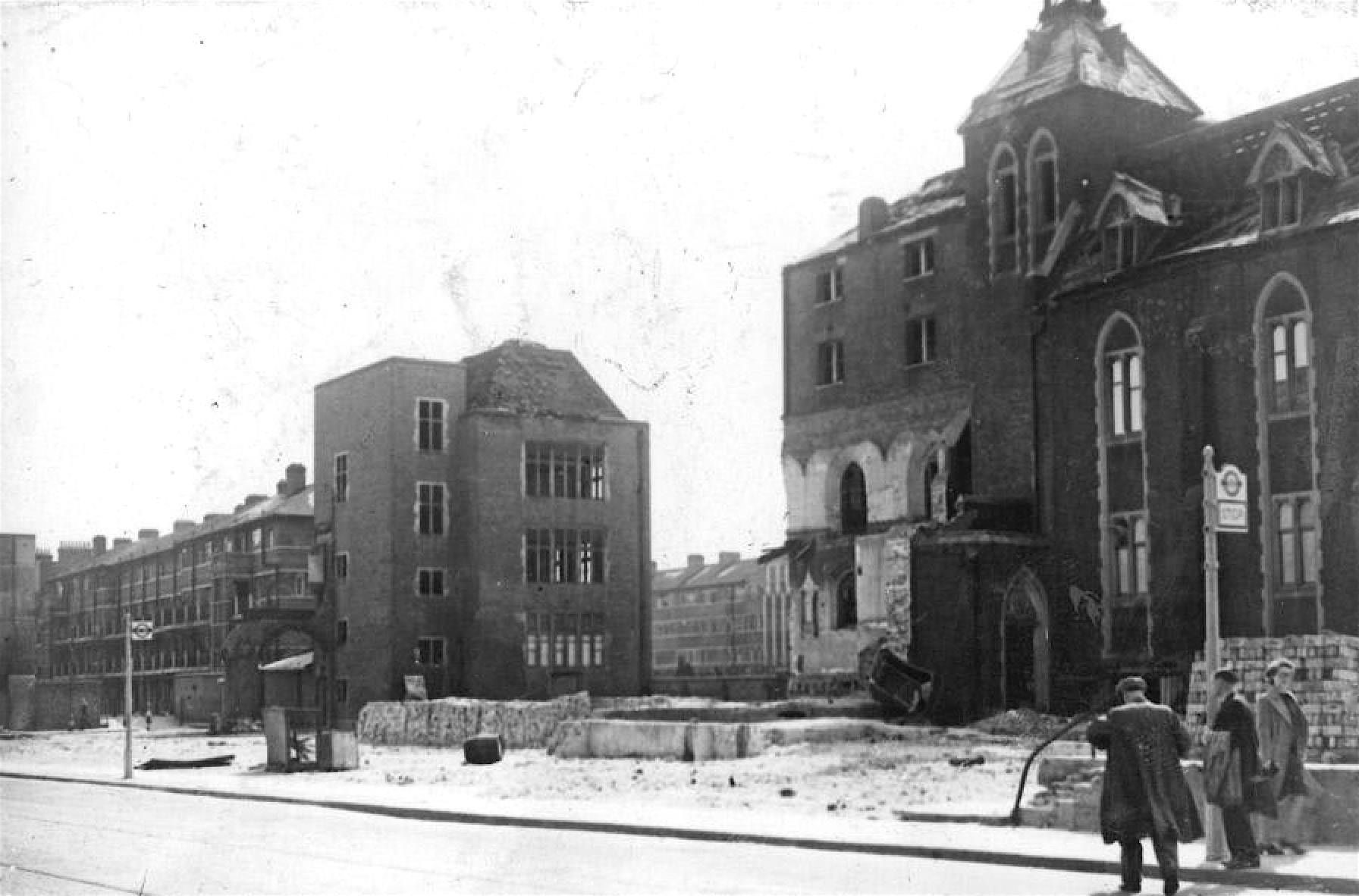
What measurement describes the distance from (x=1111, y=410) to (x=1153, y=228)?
4.16 metres

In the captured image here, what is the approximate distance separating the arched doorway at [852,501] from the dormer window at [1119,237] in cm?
1639

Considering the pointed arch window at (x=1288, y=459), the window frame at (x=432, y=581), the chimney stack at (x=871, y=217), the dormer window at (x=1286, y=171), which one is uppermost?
the chimney stack at (x=871, y=217)

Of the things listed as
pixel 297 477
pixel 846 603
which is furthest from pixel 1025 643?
pixel 297 477

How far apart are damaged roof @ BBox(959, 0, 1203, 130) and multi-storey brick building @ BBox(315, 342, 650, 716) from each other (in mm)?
23507

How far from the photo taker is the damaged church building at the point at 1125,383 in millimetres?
32156

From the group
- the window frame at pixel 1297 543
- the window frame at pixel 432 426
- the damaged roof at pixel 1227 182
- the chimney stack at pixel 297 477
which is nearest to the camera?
the window frame at pixel 1297 543

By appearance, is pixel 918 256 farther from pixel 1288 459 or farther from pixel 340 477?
pixel 340 477

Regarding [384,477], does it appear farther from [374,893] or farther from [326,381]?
[374,893]

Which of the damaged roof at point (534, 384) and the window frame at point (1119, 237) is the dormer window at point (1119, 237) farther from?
the damaged roof at point (534, 384)

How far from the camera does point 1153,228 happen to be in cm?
3653

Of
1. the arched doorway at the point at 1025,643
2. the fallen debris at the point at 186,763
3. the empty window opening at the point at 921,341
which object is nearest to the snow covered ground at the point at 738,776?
the fallen debris at the point at 186,763

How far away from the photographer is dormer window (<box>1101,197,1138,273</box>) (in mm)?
36750

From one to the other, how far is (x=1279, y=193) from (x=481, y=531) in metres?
32.4

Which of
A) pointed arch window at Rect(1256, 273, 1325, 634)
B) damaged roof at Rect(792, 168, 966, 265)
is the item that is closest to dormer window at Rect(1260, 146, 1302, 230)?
pointed arch window at Rect(1256, 273, 1325, 634)
